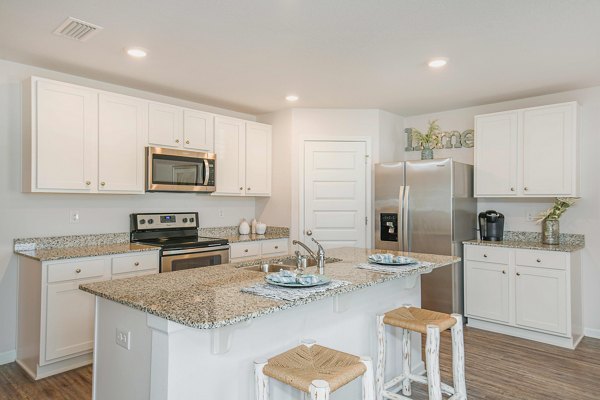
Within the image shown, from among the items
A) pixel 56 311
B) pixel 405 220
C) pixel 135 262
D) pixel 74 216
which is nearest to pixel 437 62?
pixel 405 220

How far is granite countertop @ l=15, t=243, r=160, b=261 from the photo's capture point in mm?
2984

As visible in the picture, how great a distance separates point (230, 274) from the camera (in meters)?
2.25

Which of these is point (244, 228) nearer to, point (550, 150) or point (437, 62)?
point (437, 62)

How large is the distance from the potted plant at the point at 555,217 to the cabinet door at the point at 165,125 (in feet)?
12.3

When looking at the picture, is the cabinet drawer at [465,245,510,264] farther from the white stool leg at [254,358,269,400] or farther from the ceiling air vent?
the ceiling air vent

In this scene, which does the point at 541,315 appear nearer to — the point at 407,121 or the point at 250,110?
the point at 407,121

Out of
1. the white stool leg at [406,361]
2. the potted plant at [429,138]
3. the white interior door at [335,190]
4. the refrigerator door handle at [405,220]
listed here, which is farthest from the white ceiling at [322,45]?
the white stool leg at [406,361]

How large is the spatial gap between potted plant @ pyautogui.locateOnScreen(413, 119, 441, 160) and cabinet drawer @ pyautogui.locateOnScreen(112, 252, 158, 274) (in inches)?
125

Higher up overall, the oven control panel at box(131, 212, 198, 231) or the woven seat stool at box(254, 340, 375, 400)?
the oven control panel at box(131, 212, 198, 231)

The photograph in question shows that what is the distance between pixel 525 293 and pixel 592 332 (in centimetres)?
85

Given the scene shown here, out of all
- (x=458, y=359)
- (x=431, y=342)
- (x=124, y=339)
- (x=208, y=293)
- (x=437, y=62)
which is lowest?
(x=458, y=359)

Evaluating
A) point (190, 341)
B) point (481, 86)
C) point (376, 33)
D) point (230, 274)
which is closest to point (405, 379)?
point (230, 274)

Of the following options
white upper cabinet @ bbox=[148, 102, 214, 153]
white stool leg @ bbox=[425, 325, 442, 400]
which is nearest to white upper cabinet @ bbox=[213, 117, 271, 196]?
white upper cabinet @ bbox=[148, 102, 214, 153]

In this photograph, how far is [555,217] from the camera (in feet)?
12.9
